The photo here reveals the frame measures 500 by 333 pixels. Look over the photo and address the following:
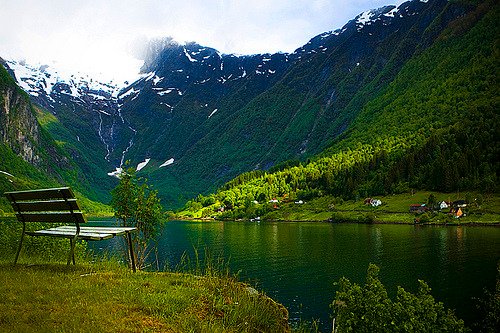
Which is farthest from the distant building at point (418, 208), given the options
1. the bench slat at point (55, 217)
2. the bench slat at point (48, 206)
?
the bench slat at point (48, 206)

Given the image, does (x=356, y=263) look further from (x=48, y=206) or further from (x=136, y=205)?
(x=48, y=206)

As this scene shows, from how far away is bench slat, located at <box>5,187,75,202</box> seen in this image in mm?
9406

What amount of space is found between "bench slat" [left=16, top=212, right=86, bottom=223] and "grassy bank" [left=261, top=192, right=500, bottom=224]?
127 meters

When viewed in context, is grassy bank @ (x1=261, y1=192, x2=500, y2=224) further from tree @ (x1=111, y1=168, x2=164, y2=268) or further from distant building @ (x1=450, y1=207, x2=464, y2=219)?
tree @ (x1=111, y1=168, x2=164, y2=268)

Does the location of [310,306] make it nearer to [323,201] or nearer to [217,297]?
[217,297]

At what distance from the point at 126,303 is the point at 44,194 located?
395 centimetres

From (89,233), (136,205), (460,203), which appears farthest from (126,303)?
(460,203)

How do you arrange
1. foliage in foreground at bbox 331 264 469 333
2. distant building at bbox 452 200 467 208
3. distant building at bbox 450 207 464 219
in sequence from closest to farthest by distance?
1. foliage in foreground at bbox 331 264 469 333
2. distant building at bbox 450 207 464 219
3. distant building at bbox 452 200 467 208

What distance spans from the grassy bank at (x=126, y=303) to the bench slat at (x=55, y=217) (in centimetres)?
127

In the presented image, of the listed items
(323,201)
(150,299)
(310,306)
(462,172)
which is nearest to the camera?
(150,299)

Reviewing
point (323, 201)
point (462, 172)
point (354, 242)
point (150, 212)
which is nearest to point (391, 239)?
point (354, 242)

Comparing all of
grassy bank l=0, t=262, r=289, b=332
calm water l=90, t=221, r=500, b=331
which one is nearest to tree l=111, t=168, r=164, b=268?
calm water l=90, t=221, r=500, b=331

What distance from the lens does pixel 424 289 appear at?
23.1 metres

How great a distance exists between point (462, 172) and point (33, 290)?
17455cm
